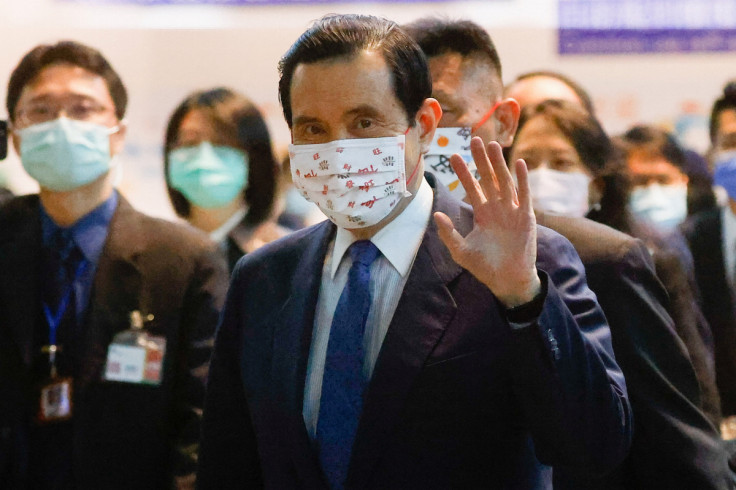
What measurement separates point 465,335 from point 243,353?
505mm

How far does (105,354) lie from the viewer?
264cm

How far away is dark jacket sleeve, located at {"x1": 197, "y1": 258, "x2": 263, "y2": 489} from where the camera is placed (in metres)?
1.97

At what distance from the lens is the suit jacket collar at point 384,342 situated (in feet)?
5.44

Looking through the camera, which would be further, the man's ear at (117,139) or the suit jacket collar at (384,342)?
the man's ear at (117,139)

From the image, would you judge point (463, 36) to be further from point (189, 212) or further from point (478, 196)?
point (189, 212)

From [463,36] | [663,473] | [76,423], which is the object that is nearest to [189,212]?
[76,423]

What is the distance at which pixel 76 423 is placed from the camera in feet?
8.46

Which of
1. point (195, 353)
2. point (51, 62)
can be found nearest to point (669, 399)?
point (195, 353)

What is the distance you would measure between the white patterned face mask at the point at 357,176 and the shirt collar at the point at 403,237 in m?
0.03

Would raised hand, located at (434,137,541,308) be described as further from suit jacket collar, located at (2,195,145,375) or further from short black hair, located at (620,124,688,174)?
short black hair, located at (620,124,688,174)

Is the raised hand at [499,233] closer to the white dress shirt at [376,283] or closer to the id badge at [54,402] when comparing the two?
the white dress shirt at [376,283]

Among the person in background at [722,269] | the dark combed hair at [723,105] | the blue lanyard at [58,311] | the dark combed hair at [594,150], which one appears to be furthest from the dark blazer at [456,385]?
the dark combed hair at [723,105]

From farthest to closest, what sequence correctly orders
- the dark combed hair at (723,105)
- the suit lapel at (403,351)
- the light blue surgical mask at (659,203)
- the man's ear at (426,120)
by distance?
the dark combed hair at (723,105) < the light blue surgical mask at (659,203) < the man's ear at (426,120) < the suit lapel at (403,351)

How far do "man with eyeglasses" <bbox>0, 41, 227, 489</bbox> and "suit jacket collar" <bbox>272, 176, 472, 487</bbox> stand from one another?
910 millimetres
